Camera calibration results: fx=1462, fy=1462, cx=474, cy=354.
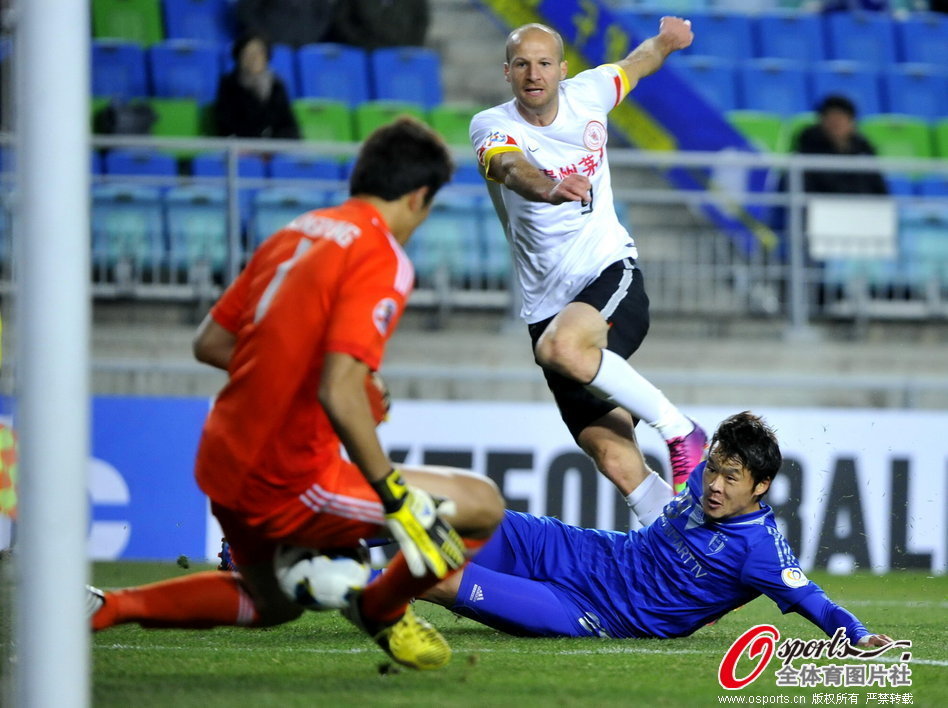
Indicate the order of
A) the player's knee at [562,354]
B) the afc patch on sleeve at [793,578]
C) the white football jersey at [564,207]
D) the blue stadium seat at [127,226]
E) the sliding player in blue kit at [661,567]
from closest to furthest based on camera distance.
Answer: the afc patch on sleeve at [793,578] < the sliding player in blue kit at [661,567] < the player's knee at [562,354] < the white football jersey at [564,207] < the blue stadium seat at [127,226]

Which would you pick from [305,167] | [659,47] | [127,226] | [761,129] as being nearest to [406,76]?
[305,167]

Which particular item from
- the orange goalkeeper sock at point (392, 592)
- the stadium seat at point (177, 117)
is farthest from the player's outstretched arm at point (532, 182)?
the stadium seat at point (177, 117)

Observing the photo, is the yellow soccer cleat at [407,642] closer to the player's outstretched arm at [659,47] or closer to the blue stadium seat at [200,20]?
the player's outstretched arm at [659,47]

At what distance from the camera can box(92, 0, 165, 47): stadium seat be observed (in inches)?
468

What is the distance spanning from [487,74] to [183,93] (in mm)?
2702

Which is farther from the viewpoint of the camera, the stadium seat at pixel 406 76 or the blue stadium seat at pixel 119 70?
the stadium seat at pixel 406 76

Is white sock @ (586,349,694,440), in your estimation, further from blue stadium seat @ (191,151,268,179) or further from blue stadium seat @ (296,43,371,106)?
blue stadium seat @ (296,43,371,106)

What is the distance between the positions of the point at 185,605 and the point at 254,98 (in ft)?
22.8

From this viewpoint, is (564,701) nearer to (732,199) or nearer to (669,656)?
(669,656)

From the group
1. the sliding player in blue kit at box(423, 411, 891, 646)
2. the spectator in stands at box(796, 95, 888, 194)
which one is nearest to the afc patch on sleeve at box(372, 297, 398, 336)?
the sliding player in blue kit at box(423, 411, 891, 646)

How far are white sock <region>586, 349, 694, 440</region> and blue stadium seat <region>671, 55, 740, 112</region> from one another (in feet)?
22.9

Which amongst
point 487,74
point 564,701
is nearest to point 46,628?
point 564,701

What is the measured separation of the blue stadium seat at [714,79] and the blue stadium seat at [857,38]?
130 cm

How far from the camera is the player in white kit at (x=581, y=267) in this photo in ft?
18.8
